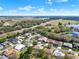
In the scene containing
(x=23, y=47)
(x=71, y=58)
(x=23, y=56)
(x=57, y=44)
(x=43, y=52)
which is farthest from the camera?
(x=57, y=44)

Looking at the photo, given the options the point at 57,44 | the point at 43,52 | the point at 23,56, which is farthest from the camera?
the point at 57,44

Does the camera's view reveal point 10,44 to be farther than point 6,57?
Yes

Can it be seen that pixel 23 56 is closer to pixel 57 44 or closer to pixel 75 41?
pixel 57 44

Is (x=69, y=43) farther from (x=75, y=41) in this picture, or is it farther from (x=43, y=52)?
(x=43, y=52)

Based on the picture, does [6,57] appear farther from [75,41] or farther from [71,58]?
[75,41]

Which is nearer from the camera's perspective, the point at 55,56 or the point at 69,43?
the point at 55,56

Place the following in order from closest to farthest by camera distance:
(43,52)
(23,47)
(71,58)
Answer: (71,58) → (43,52) → (23,47)

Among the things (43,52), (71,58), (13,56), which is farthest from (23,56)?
(71,58)

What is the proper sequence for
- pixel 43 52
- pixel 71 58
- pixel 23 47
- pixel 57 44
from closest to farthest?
1. pixel 71 58
2. pixel 43 52
3. pixel 23 47
4. pixel 57 44

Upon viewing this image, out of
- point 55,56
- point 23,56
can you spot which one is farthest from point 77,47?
point 23,56
